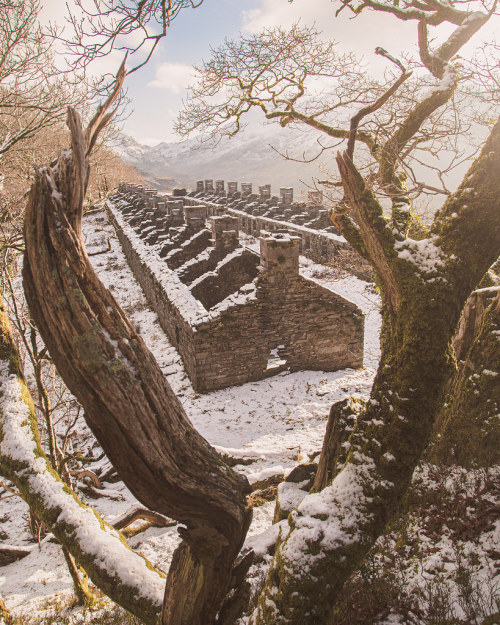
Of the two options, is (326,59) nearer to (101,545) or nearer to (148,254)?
(101,545)

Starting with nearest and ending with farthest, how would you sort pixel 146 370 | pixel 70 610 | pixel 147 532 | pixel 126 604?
pixel 146 370 < pixel 126 604 < pixel 70 610 < pixel 147 532

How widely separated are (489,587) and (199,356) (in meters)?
6.98

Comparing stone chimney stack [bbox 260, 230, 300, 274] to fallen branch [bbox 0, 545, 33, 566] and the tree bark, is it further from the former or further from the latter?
fallen branch [bbox 0, 545, 33, 566]

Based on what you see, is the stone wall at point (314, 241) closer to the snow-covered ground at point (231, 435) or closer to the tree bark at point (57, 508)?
the snow-covered ground at point (231, 435)

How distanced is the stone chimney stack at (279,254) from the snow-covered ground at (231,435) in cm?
284

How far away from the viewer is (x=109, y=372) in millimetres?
2109

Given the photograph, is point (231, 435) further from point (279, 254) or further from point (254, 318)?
point (279, 254)

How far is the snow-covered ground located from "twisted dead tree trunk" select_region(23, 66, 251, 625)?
1.68 metres

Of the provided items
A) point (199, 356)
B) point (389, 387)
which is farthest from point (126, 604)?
point (199, 356)

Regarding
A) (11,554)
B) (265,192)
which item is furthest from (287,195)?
(11,554)

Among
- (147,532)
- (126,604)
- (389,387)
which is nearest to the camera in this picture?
(126,604)

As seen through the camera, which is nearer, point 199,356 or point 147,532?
point 147,532

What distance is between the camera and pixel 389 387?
3416 millimetres

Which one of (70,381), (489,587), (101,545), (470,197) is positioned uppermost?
(470,197)
